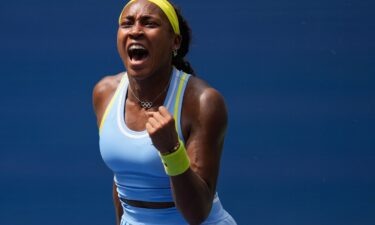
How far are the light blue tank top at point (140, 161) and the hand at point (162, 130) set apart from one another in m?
0.18

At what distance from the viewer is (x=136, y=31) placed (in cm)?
195

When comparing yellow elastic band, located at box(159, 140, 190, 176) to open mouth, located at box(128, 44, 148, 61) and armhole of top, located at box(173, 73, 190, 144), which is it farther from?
open mouth, located at box(128, 44, 148, 61)

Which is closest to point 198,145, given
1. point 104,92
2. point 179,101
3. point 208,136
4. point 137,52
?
point 208,136

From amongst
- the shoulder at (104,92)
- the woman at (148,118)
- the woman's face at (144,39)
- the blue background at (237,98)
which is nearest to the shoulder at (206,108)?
the woman at (148,118)

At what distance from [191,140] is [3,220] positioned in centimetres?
149

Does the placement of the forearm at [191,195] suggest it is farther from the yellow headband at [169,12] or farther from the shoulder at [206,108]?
the yellow headband at [169,12]

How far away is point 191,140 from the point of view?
1911 millimetres

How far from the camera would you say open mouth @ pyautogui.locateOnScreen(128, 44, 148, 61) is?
1.95 meters

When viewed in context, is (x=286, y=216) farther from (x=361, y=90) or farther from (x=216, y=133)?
(x=216, y=133)

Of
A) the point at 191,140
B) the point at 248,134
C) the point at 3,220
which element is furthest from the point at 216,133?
the point at 3,220

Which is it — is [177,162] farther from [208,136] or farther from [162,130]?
[208,136]

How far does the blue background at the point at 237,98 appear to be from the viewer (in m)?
3.08

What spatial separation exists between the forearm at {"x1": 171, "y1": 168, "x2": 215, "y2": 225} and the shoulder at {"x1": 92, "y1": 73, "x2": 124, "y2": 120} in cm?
41

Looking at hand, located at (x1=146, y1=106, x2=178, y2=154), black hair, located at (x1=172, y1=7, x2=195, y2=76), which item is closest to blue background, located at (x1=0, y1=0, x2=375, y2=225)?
black hair, located at (x1=172, y1=7, x2=195, y2=76)
